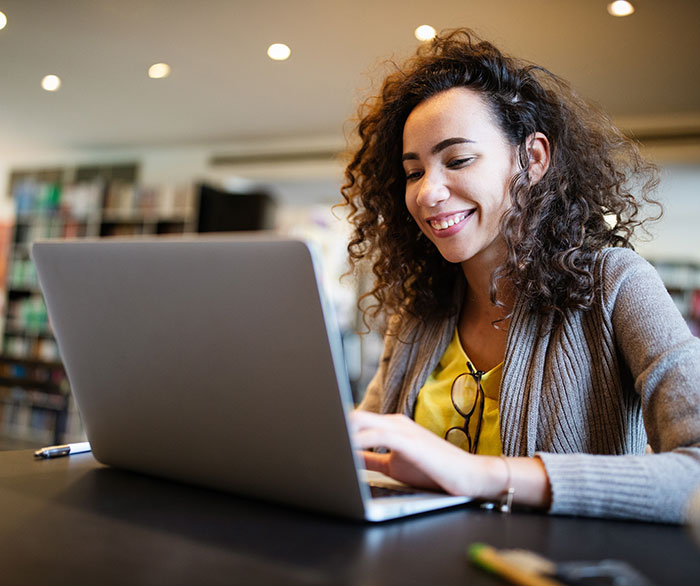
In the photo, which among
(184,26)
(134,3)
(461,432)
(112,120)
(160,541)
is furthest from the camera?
(112,120)

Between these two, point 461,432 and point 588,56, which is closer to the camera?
point 461,432

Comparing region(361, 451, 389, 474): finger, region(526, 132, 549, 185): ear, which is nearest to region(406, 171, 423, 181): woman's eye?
region(526, 132, 549, 185): ear

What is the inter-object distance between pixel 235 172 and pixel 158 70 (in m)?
2.10

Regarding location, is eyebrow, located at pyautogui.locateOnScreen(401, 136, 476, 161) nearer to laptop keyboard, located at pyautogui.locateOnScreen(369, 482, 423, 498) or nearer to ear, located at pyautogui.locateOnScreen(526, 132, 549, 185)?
ear, located at pyautogui.locateOnScreen(526, 132, 549, 185)

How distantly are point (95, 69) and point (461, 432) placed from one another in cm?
406

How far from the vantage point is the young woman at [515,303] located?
29.4 inches

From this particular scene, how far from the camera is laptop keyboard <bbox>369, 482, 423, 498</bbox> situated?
728 mm

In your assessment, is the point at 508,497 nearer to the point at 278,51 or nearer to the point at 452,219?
the point at 452,219

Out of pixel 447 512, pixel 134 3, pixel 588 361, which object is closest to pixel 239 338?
pixel 447 512

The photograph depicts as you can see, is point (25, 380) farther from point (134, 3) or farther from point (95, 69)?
point (134, 3)

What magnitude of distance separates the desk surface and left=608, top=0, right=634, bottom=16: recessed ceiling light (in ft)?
10.6

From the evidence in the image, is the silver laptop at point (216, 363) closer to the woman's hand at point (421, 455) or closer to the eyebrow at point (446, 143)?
the woman's hand at point (421, 455)

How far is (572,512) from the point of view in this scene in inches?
28.6

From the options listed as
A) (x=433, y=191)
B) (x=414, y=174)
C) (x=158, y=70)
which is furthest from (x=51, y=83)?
(x=433, y=191)
